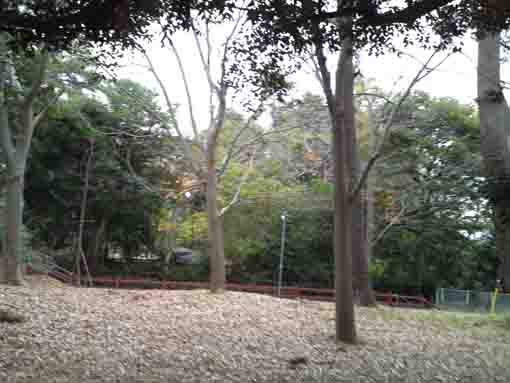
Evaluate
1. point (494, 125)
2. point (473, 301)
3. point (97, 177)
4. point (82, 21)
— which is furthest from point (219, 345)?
point (97, 177)

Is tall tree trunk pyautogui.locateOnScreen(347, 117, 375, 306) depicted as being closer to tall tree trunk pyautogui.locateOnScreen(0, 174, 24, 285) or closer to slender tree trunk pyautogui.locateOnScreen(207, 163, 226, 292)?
slender tree trunk pyautogui.locateOnScreen(207, 163, 226, 292)

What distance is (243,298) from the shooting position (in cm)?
1272

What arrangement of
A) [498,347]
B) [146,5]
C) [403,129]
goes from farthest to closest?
[403,129] → [498,347] → [146,5]

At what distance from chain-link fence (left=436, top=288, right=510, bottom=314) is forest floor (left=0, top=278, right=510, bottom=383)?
4.40m

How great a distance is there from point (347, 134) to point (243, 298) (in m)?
4.77

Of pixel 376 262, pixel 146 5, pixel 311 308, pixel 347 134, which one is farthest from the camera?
pixel 376 262

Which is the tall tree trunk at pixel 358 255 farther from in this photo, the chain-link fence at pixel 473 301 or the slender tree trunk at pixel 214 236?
the chain-link fence at pixel 473 301

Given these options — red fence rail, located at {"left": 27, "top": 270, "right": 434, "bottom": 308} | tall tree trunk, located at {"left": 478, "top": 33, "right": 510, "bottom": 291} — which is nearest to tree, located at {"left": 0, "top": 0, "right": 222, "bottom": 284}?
tall tree trunk, located at {"left": 478, "top": 33, "right": 510, "bottom": 291}

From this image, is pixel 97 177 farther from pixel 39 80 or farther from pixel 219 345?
pixel 219 345

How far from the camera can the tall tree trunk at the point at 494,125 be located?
969 centimetres

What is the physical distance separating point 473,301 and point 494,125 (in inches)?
437

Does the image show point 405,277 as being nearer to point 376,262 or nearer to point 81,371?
point 376,262

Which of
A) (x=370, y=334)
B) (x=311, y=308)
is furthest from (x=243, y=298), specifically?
(x=370, y=334)

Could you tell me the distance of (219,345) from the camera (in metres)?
7.40
